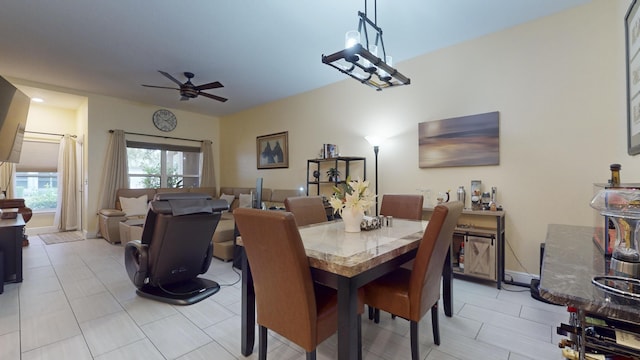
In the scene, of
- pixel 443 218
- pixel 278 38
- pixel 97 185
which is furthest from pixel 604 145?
pixel 97 185

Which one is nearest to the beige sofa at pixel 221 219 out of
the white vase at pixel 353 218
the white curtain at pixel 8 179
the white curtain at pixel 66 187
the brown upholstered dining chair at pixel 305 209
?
the white curtain at pixel 66 187

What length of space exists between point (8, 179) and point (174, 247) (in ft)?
18.5

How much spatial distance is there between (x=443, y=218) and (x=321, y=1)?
2.23 meters

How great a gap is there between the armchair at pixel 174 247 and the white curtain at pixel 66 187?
15.6 ft

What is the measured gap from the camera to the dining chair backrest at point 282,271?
50.6 inches

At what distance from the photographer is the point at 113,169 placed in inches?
211

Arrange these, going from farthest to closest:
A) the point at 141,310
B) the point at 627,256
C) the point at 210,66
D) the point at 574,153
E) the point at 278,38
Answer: the point at 210,66 → the point at 278,38 → the point at 574,153 → the point at 141,310 → the point at 627,256

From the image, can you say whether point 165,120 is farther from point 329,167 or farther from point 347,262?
point 347,262

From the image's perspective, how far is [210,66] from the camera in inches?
156

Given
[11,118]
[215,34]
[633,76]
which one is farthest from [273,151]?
[633,76]

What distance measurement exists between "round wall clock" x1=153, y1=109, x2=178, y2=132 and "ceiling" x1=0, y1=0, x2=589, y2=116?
1.53m

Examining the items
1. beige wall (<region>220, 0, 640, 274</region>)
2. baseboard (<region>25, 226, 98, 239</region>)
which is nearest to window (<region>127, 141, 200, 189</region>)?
baseboard (<region>25, 226, 98, 239</region>)

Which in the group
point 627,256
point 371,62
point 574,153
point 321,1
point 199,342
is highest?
point 321,1

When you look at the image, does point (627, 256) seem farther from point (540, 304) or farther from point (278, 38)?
point (278, 38)
